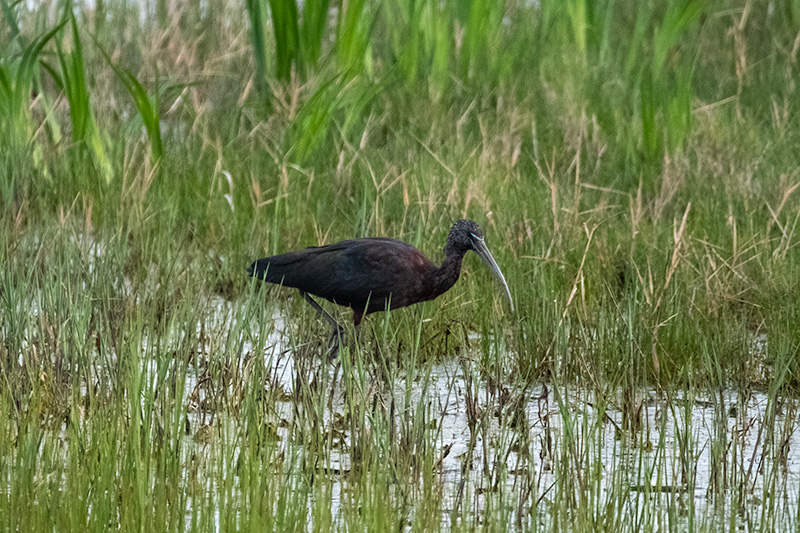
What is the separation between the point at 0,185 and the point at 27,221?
205 mm

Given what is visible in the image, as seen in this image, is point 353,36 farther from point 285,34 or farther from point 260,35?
point 260,35

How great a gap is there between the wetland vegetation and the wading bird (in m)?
0.11

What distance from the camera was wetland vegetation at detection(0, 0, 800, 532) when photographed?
2797 mm

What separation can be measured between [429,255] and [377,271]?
91 cm

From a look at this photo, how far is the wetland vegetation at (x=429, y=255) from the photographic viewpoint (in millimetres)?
2797

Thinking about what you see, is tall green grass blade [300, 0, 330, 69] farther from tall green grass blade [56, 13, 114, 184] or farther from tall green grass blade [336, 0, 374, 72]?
tall green grass blade [56, 13, 114, 184]

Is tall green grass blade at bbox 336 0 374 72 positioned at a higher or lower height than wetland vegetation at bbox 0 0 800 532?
higher

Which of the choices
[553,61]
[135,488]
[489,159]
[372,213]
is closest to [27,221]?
[372,213]

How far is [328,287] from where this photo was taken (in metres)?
4.08

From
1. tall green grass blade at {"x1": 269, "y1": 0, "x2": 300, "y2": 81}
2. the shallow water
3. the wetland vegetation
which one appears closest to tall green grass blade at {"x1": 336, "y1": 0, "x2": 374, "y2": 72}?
the wetland vegetation

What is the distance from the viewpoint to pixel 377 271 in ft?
13.0

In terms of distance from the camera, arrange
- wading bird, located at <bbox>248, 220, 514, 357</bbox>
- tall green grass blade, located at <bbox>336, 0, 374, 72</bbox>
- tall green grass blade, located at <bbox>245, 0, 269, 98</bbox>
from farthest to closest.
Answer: tall green grass blade, located at <bbox>245, 0, 269, 98</bbox> < tall green grass blade, located at <bbox>336, 0, 374, 72</bbox> < wading bird, located at <bbox>248, 220, 514, 357</bbox>

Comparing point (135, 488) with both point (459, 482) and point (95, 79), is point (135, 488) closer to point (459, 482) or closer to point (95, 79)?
point (459, 482)

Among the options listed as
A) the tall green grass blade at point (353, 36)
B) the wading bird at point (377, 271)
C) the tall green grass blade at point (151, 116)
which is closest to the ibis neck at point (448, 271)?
the wading bird at point (377, 271)
